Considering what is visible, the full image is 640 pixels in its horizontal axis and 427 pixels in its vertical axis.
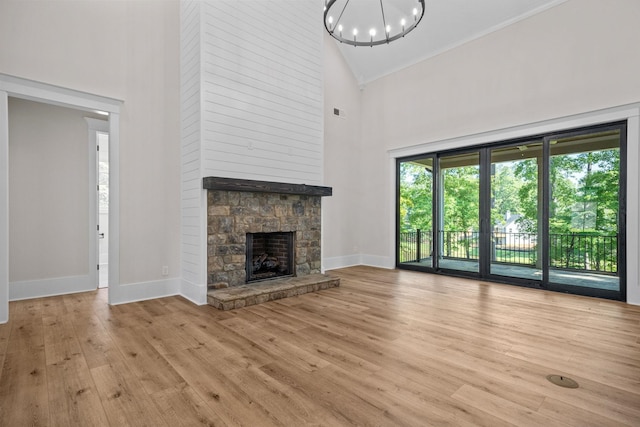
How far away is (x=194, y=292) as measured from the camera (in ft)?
13.4

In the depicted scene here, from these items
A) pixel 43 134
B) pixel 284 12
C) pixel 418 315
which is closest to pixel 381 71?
pixel 284 12

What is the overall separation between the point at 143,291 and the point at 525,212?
5754 mm

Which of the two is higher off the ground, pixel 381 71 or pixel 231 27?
pixel 381 71

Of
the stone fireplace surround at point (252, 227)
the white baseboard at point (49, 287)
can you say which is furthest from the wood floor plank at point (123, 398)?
the white baseboard at point (49, 287)

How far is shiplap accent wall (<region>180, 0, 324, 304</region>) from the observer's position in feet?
13.3

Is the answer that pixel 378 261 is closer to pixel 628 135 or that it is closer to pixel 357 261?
pixel 357 261

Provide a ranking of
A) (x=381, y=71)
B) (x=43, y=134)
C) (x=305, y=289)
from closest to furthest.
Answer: (x=43, y=134)
(x=305, y=289)
(x=381, y=71)

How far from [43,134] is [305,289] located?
161 inches

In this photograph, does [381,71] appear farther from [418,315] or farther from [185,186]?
[418,315]

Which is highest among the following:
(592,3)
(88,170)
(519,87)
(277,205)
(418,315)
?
(592,3)

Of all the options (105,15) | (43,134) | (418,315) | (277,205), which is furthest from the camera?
(277,205)

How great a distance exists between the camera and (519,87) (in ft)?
16.2

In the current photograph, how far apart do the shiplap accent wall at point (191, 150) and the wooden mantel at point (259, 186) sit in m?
0.23

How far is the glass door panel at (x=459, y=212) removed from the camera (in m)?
5.63
